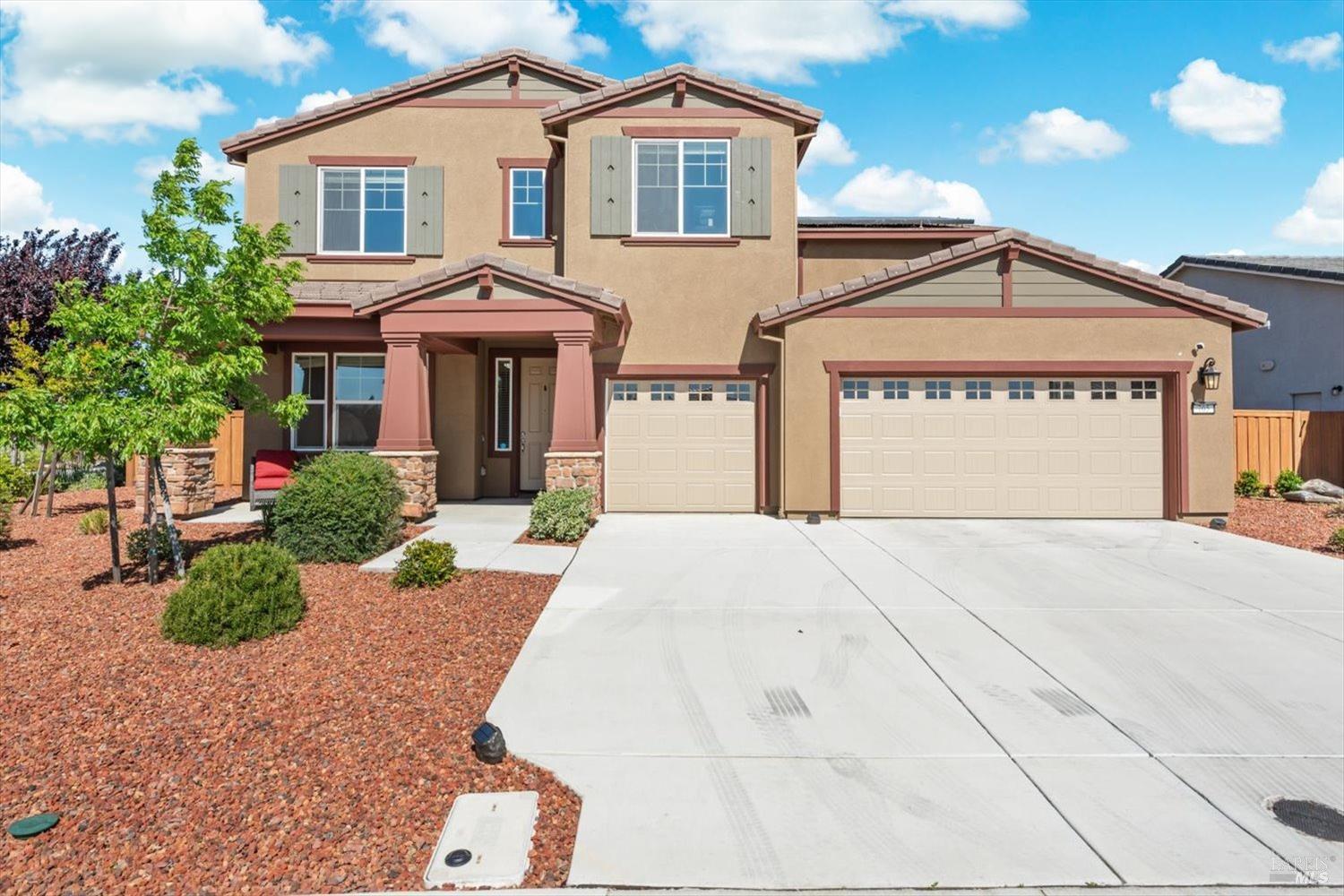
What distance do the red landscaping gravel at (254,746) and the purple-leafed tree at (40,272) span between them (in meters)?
14.9

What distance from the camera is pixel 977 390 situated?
11.9m

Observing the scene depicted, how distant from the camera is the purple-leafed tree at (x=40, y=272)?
17391 millimetres

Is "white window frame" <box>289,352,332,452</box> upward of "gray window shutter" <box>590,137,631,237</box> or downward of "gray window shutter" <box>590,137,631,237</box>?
downward

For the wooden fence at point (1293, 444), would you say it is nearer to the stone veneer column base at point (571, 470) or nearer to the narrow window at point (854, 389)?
the narrow window at point (854, 389)

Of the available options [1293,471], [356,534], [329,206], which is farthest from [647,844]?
[1293,471]

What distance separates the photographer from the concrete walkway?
8.12 m

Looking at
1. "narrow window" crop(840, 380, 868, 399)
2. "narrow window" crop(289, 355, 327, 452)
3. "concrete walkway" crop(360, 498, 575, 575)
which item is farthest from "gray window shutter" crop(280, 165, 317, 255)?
"narrow window" crop(840, 380, 868, 399)

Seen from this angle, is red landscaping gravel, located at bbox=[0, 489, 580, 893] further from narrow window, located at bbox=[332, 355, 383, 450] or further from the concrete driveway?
narrow window, located at bbox=[332, 355, 383, 450]

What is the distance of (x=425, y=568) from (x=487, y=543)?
227 centimetres

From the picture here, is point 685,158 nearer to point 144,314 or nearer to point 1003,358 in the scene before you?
point 1003,358

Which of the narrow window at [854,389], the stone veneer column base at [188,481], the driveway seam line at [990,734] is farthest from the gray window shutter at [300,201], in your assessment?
the driveway seam line at [990,734]

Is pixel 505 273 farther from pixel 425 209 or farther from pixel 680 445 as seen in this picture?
pixel 680 445

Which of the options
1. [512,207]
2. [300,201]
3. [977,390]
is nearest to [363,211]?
[300,201]

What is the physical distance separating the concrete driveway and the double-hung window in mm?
7115
